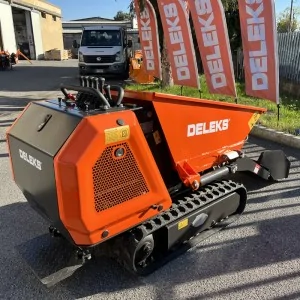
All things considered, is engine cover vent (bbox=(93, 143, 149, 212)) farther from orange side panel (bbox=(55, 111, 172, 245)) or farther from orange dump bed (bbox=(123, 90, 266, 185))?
orange dump bed (bbox=(123, 90, 266, 185))

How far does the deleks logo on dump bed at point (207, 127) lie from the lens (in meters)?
2.87

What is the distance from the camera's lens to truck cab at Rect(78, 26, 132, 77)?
15.6 meters

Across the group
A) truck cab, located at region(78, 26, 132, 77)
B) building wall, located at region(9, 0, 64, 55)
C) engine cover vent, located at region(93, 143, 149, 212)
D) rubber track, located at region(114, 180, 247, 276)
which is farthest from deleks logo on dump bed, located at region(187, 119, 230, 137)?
building wall, located at region(9, 0, 64, 55)

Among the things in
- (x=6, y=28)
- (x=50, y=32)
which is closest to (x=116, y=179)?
(x=6, y=28)

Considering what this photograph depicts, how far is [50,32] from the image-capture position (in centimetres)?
3919

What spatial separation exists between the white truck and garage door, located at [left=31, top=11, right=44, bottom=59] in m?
20.5

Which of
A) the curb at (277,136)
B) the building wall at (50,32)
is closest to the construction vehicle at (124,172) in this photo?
the curb at (277,136)

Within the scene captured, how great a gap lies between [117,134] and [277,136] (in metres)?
4.63

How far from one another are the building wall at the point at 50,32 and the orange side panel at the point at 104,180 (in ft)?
125

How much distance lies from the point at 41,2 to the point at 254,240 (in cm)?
4018

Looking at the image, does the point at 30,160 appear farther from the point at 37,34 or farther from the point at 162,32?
the point at 37,34

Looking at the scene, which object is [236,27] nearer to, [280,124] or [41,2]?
[280,124]

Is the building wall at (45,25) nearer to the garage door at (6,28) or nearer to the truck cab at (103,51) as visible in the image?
the garage door at (6,28)

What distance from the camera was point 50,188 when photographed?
2225 mm
